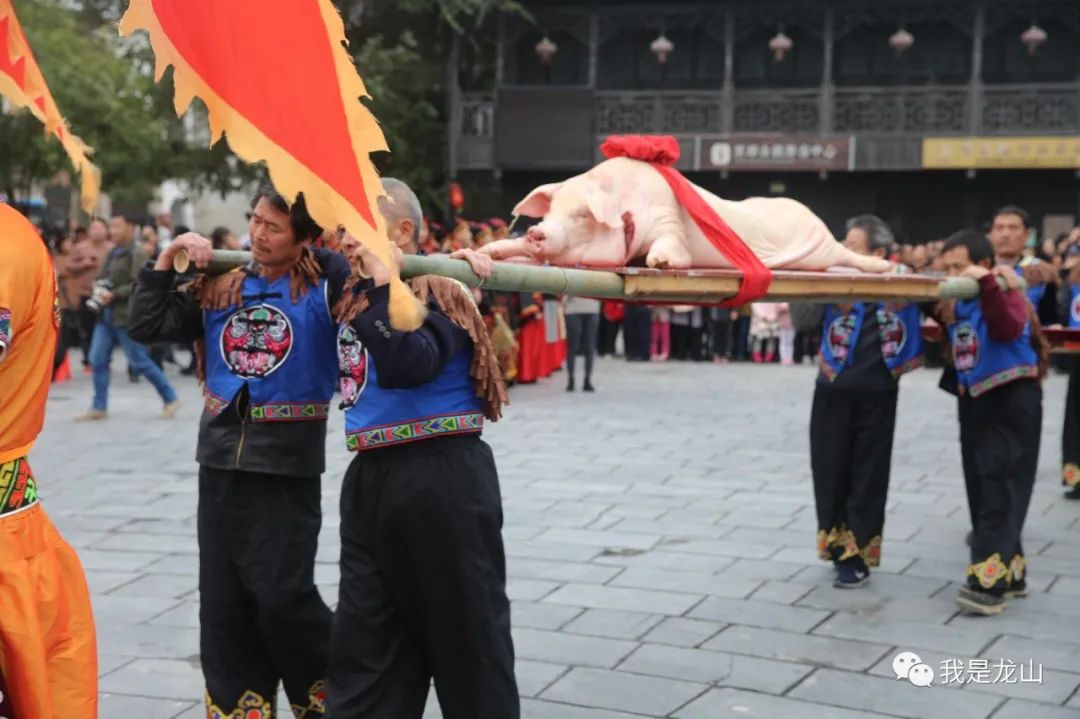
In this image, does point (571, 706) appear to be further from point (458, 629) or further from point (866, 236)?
point (866, 236)

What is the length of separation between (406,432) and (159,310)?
3.00ft

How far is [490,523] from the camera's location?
3.59m

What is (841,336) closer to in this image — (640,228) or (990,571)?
(990,571)

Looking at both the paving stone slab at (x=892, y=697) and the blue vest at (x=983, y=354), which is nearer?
the paving stone slab at (x=892, y=697)

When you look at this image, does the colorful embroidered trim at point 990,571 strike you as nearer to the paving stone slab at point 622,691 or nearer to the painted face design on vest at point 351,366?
the paving stone slab at point 622,691

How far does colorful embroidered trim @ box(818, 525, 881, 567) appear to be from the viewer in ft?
20.3

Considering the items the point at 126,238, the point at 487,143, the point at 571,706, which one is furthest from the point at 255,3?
the point at 487,143

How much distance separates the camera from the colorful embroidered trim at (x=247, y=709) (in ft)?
12.8

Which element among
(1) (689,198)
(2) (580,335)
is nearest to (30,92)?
(1) (689,198)

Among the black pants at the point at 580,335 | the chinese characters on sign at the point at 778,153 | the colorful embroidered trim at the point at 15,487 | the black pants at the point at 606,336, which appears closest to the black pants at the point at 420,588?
the colorful embroidered trim at the point at 15,487

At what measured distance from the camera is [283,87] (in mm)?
2506

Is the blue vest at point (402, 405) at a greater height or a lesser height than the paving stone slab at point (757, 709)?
greater

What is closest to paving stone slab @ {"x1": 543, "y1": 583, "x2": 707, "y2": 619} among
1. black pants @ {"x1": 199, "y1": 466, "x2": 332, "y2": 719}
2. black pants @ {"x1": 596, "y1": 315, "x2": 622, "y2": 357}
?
black pants @ {"x1": 199, "y1": 466, "x2": 332, "y2": 719}

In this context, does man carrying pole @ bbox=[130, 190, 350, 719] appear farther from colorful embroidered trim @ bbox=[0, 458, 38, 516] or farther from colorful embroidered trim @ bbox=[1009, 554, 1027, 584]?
colorful embroidered trim @ bbox=[1009, 554, 1027, 584]
